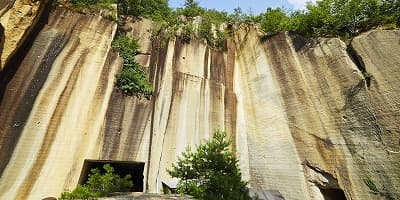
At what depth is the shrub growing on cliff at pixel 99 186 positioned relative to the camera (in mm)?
7828

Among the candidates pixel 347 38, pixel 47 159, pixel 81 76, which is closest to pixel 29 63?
pixel 81 76

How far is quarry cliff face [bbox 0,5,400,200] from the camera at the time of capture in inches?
338

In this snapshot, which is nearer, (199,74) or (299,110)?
(299,110)

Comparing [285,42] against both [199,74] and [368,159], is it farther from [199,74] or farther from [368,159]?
[368,159]

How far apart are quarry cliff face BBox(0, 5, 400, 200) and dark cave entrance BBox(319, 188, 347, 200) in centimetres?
4

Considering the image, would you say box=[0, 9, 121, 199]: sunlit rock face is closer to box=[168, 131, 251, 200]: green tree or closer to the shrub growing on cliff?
the shrub growing on cliff

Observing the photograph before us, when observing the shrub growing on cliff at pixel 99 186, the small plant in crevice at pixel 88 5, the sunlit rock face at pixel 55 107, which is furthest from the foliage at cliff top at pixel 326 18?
the shrub growing on cliff at pixel 99 186

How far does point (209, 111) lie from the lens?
11836 millimetres

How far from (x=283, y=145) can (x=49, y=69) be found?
318 inches

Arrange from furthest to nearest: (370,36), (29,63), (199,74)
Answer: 1. (199,74)
2. (29,63)
3. (370,36)

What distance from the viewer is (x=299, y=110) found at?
10.2 metres

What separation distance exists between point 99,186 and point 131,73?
14.1ft

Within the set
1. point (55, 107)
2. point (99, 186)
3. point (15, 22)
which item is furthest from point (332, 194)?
point (15, 22)

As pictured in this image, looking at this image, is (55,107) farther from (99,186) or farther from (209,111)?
(209,111)
